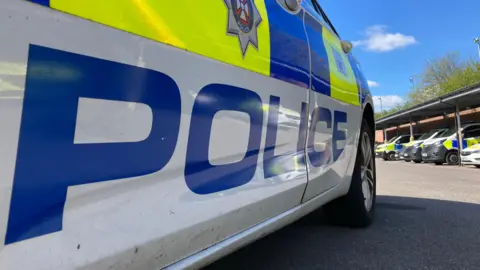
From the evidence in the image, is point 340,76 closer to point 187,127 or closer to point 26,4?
point 187,127

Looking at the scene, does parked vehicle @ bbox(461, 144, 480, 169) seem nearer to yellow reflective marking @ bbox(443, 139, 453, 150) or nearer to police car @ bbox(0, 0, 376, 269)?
yellow reflective marking @ bbox(443, 139, 453, 150)

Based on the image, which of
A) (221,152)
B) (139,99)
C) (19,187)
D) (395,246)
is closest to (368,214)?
(395,246)

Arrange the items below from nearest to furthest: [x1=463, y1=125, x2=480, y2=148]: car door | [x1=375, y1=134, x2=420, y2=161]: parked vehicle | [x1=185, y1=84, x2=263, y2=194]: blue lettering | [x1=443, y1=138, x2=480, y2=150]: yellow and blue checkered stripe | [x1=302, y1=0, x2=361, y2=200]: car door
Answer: [x1=185, y1=84, x2=263, y2=194]: blue lettering → [x1=302, y1=0, x2=361, y2=200]: car door → [x1=443, y1=138, x2=480, y2=150]: yellow and blue checkered stripe → [x1=463, y1=125, x2=480, y2=148]: car door → [x1=375, y1=134, x2=420, y2=161]: parked vehicle

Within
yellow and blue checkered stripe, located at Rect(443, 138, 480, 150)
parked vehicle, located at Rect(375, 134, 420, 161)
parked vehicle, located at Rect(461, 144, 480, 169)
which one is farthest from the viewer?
parked vehicle, located at Rect(375, 134, 420, 161)

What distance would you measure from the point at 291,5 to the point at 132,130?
132 cm

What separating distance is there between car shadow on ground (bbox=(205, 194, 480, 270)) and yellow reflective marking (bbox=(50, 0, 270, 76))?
1.45 meters

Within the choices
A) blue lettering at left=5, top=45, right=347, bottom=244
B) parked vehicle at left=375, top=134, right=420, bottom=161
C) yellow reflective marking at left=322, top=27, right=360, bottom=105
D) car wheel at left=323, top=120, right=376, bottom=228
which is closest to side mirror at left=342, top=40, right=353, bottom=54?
yellow reflective marking at left=322, top=27, right=360, bottom=105

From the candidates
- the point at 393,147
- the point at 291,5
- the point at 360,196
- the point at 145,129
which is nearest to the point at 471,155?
the point at 393,147

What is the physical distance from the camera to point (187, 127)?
128 centimetres

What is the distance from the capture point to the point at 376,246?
2977 mm

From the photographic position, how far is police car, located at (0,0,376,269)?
0.86 m

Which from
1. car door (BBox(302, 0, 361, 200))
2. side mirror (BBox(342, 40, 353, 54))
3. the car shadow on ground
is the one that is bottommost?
the car shadow on ground

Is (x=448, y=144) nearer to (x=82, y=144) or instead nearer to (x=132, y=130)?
(x=132, y=130)

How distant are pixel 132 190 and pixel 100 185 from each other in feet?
0.35
